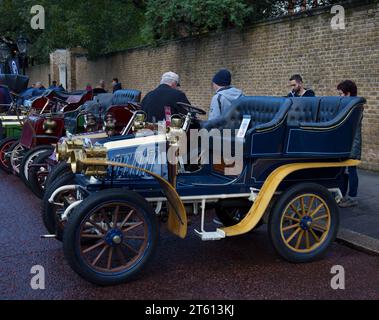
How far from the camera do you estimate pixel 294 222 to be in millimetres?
4766

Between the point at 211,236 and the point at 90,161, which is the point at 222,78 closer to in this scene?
the point at 211,236

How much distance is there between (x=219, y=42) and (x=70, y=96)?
500 cm

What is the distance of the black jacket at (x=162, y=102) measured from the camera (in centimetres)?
570

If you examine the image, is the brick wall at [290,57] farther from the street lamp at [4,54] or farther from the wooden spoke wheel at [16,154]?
the street lamp at [4,54]

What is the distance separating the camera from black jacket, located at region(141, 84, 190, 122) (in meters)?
5.70

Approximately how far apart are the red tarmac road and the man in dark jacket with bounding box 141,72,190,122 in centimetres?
134

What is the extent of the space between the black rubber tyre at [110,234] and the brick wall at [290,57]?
637 cm

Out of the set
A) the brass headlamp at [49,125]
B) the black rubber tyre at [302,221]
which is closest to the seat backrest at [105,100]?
the brass headlamp at [49,125]

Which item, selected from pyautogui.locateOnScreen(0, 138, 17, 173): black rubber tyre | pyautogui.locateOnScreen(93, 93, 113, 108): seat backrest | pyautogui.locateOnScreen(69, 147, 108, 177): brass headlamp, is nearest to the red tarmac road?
pyautogui.locateOnScreen(69, 147, 108, 177): brass headlamp

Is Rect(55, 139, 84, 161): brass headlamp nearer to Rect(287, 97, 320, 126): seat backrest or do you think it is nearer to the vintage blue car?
the vintage blue car
